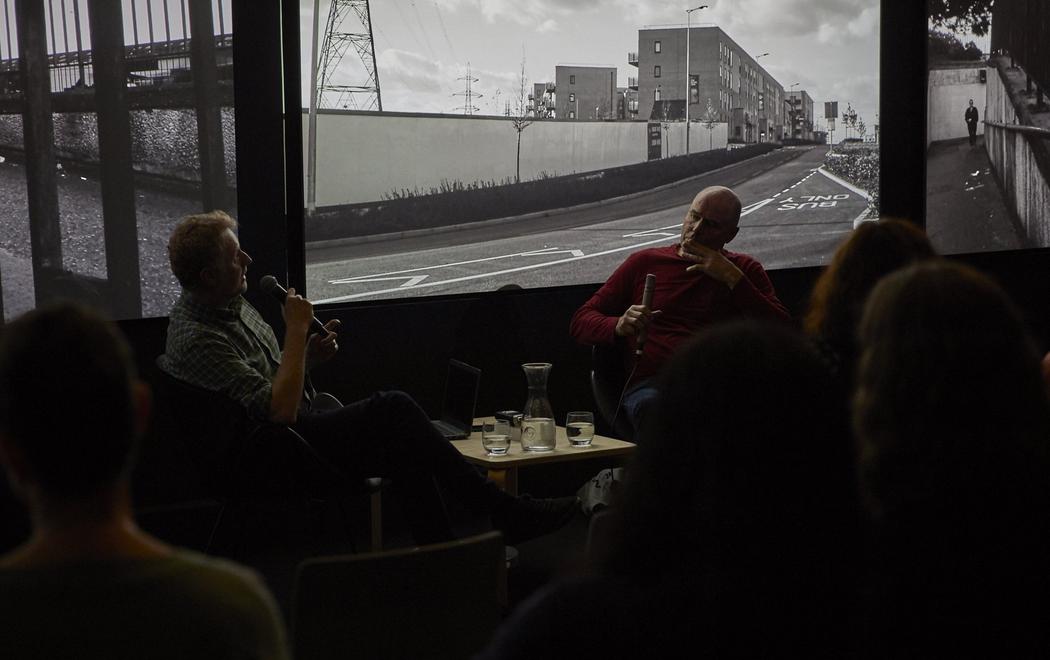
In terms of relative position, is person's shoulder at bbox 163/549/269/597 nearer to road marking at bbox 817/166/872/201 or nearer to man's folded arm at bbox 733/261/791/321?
man's folded arm at bbox 733/261/791/321

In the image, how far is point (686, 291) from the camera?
14.4ft

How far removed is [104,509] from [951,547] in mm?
828

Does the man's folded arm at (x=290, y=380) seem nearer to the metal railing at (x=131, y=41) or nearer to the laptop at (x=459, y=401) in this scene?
the laptop at (x=459, y=401)

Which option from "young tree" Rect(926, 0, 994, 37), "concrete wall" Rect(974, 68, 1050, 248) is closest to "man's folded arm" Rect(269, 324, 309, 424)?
"young tree" Rect(926, 0, 994, 37)

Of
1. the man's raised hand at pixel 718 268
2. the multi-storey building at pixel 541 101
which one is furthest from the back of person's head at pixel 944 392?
the multi-storey building at pixel 541 101

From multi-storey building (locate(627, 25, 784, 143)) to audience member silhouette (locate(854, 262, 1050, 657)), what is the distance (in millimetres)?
4275

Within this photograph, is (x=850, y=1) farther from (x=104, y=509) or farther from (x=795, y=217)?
(x=104, y=509)

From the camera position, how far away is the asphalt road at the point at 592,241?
4.52 meters

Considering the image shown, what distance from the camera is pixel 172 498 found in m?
4.16

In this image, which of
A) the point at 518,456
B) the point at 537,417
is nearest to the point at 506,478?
the point at 518,456

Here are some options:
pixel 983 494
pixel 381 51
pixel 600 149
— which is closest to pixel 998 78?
pixel 600 149

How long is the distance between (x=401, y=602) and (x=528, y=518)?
5.67 ft

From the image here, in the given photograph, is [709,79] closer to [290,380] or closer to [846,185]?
[846,185]

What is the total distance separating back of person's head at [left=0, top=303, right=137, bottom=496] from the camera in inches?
41.1
